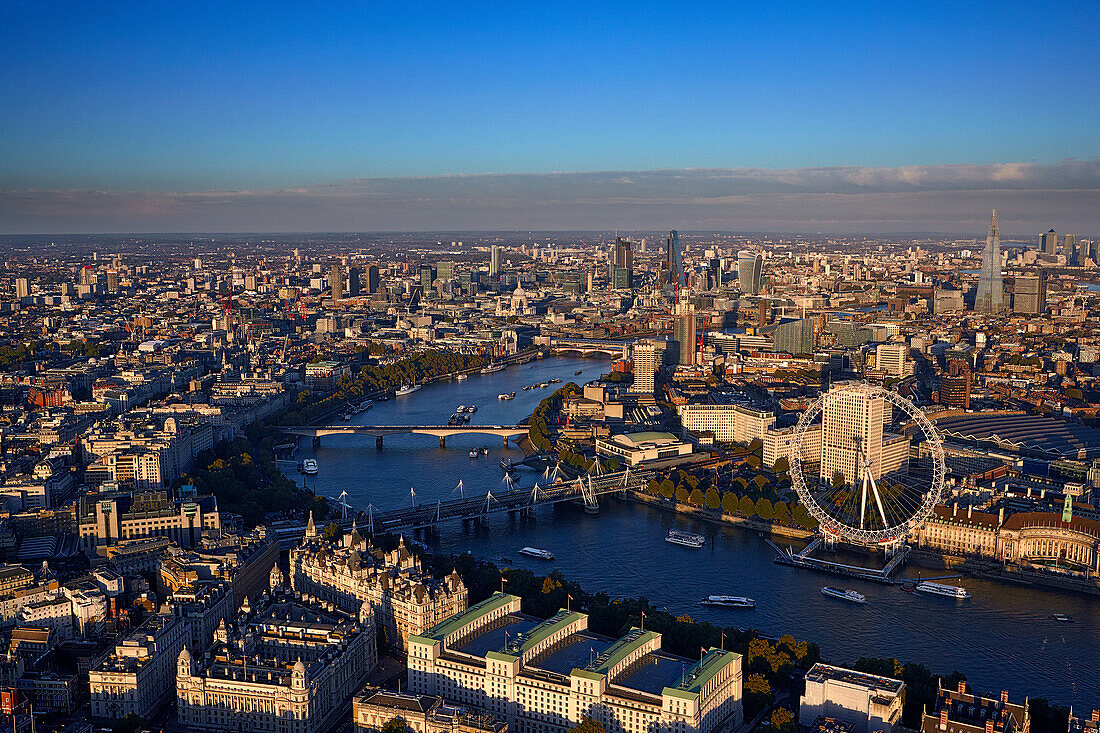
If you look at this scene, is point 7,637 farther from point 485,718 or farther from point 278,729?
point 485,718

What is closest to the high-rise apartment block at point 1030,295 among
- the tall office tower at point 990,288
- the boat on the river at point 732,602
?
the tall office tower at point 990,288

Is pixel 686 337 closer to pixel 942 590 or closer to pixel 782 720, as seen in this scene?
pixel 942 590

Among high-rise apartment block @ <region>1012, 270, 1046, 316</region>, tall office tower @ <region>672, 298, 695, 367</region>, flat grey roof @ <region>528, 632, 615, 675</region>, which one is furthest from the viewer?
high-rise apartment block @ <region>1012, 270, 1046, 316</region>

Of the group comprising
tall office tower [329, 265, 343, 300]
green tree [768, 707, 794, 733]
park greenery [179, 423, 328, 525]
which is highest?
tall office tower [329, 265, 343, 300]

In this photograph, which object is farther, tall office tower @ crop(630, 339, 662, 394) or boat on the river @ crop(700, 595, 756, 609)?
tall office tower @ crop(630, 339, 662, 394)

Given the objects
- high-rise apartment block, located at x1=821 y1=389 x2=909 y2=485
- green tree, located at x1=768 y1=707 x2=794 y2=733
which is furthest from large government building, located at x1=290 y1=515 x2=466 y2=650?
high-rise apartment block, located at x1=821 y1=389 x2=909 y2=485

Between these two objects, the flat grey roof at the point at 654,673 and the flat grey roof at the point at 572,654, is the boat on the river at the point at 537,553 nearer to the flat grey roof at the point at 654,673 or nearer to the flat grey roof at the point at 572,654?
the flat grey roof at the point at 572,654

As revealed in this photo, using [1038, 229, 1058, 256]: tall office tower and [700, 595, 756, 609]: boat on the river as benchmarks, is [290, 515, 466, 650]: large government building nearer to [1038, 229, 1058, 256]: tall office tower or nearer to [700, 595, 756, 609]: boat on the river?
[700, 595, 756, 609]: boat on the river

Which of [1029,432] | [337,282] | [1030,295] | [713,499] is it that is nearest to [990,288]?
[1030,295]
